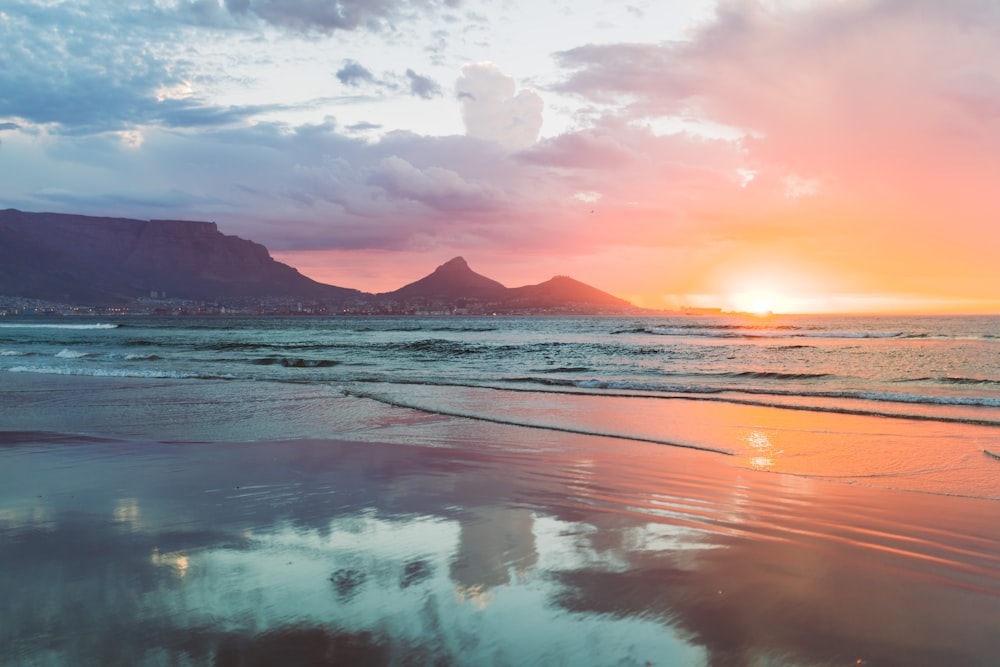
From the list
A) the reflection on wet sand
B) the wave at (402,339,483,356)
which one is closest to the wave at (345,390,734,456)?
the reflection on wet sand

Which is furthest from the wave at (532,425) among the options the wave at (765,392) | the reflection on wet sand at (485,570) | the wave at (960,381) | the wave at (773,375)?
the wave at (960,381)

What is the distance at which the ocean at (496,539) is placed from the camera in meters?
3.64

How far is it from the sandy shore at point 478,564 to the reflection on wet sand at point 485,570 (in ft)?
0.07

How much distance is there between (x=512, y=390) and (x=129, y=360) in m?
23.4

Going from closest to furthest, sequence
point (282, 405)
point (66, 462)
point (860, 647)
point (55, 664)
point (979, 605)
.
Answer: point (55, 664) < point (860, 647) < point (979, 605) < point (66, 462) < point (282, 405)

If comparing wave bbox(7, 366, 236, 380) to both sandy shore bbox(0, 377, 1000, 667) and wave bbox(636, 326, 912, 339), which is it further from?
wave bbox(636, 326, 912, 339)

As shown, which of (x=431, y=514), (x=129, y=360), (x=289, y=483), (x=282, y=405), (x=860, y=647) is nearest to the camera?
(x=860, y=647)

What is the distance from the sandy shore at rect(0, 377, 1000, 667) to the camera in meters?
3.58

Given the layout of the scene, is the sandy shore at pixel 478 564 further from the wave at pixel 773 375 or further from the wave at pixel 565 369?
the wave at pixel 565 369

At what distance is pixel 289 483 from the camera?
25.2 ft

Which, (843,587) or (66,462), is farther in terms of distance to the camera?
(66,462)

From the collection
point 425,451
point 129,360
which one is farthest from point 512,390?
point 129,360

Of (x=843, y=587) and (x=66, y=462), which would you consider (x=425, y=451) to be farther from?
(x=843, y=587)

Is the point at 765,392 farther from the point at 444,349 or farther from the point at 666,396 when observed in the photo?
the point at 444,349
